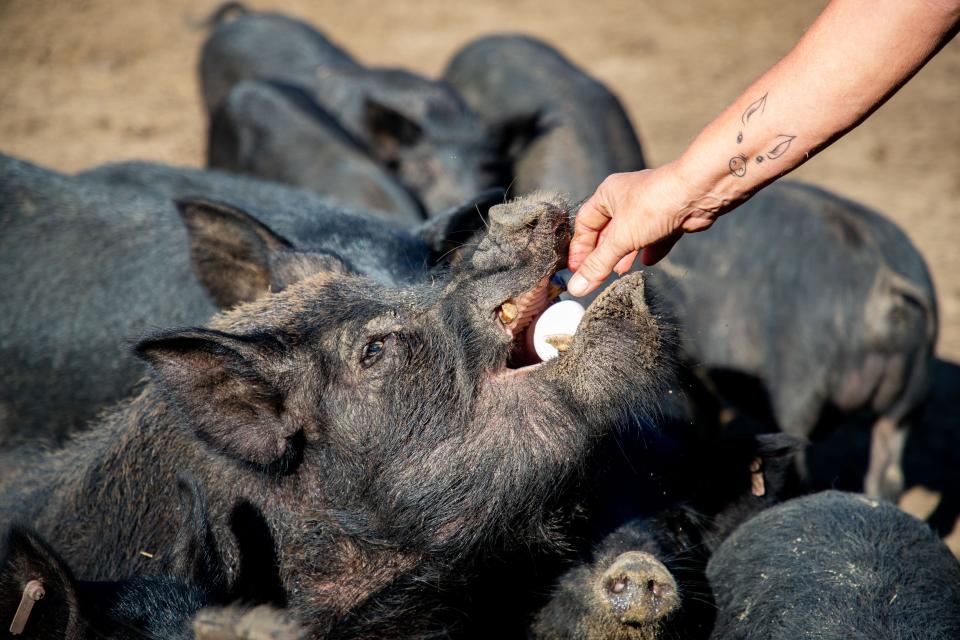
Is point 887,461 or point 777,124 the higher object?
point 777,124

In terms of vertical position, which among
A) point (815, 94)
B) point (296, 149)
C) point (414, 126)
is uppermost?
point (815, 94)

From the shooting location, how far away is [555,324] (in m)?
2.23

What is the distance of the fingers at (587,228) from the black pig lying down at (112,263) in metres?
0.92

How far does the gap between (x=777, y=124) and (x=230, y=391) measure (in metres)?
1.45

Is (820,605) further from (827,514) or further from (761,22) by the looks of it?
(761,22)

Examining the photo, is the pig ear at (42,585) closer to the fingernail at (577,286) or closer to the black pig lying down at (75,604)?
the black pig lying down at (75,604)

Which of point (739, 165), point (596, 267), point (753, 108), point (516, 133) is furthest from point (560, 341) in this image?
point (516, 133)

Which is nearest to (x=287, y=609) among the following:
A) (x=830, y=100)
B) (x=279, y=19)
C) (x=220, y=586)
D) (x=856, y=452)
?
(x=220, y=586)

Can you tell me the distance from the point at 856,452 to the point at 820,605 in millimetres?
3055

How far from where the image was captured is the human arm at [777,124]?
1876 mm

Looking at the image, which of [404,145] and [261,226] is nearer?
[261,226]

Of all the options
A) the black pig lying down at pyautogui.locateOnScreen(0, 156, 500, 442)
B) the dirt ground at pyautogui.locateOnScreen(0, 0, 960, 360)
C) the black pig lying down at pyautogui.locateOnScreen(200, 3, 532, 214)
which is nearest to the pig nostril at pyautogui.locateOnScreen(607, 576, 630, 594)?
the black pig lying down at pyautogui.locateOnScreen(0, 156, 500, 442)

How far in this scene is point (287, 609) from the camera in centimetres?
242

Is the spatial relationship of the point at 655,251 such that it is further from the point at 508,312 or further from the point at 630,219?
the point at 508,312
